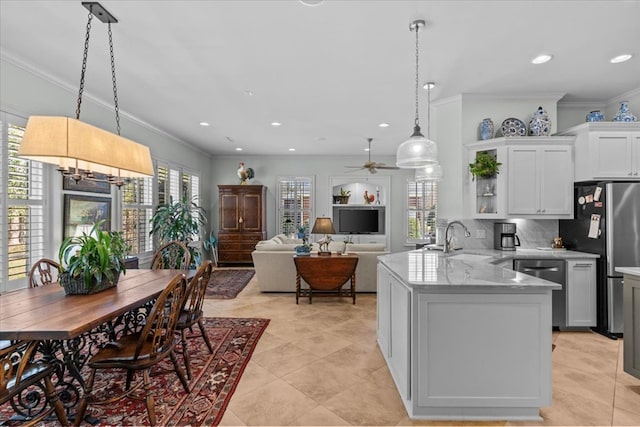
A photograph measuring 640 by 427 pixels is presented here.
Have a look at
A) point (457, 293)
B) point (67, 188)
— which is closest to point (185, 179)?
point (67, 188)

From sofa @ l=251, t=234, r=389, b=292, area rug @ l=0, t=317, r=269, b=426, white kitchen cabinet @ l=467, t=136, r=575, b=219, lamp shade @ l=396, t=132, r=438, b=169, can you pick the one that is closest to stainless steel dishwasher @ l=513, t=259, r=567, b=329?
white kitchen cabinet @ l=467, t=136, r=575, b=219

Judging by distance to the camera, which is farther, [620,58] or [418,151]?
[620,58]

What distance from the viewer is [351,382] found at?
2.28 meters

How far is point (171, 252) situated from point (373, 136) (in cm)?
402

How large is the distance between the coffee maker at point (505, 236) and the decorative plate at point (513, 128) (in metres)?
1.05

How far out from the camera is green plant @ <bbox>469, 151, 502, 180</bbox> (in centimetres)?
354

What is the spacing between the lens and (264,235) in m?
7.28

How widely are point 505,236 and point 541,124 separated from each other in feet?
4.33

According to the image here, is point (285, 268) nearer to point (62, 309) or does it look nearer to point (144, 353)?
point (144, 353)

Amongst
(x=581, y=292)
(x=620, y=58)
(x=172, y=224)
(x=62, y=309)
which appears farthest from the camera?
(x=172, y=224)

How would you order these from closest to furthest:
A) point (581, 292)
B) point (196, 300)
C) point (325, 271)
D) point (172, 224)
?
point (196, 300), point (581, 292), point (325, 271), point (172, 224)

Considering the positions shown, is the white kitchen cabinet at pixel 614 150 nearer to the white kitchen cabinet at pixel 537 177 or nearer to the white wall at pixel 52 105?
the white kitchen cabinet at pixel 537 177

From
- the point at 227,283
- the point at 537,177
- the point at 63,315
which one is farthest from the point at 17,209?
the point at 537,177

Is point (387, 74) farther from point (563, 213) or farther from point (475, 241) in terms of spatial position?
point (563, 213)
